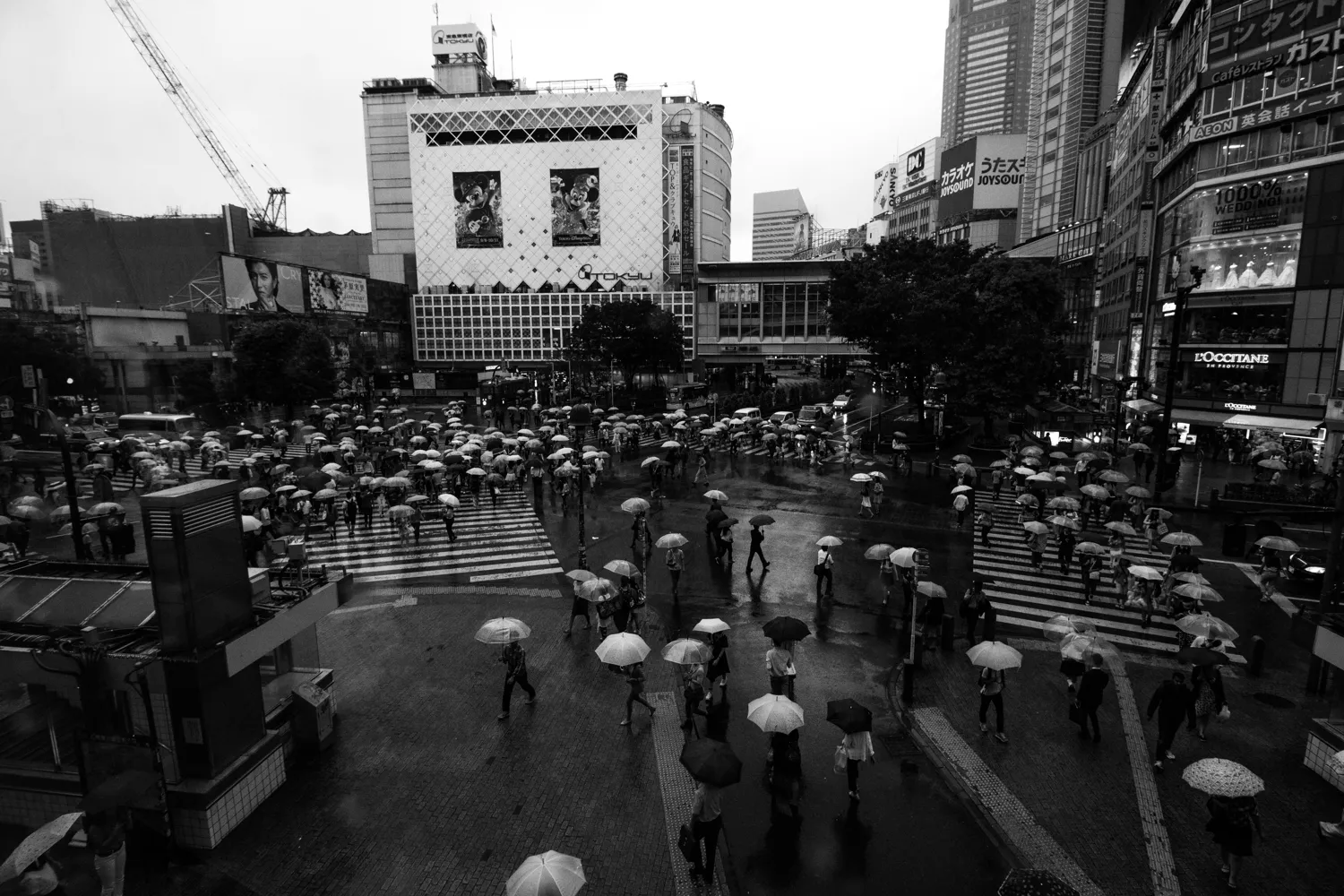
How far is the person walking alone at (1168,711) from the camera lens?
9648 millimetres

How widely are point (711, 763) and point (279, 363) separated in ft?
154

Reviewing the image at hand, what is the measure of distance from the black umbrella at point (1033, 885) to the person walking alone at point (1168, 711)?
5.46 metres

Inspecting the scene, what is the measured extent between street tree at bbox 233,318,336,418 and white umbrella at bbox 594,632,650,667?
42255 millimetres

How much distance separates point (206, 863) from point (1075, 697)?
12087 mm

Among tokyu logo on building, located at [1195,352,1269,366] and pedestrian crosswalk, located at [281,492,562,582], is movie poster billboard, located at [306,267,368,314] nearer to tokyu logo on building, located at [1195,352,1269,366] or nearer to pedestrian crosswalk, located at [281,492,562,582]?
pedestrian crosswalk, located at [281,492,562,582]

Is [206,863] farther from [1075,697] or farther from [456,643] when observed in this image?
[1075,697]

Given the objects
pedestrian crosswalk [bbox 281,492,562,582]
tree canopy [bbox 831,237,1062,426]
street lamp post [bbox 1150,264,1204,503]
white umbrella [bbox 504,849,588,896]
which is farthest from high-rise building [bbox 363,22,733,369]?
white umbrella [bbox 504,849,588,896]

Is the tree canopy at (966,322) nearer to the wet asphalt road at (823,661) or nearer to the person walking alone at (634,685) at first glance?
the wet asphalt road at (823,661)

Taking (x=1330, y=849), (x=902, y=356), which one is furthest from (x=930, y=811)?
(x=902, y=356)

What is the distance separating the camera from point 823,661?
1328 cm

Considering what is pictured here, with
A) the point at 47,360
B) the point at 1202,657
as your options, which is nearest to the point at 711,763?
the point at 1202,657

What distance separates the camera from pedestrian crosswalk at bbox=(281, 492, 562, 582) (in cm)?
1889

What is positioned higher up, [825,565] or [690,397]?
[690,397]

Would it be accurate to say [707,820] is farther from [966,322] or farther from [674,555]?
[966,322]
